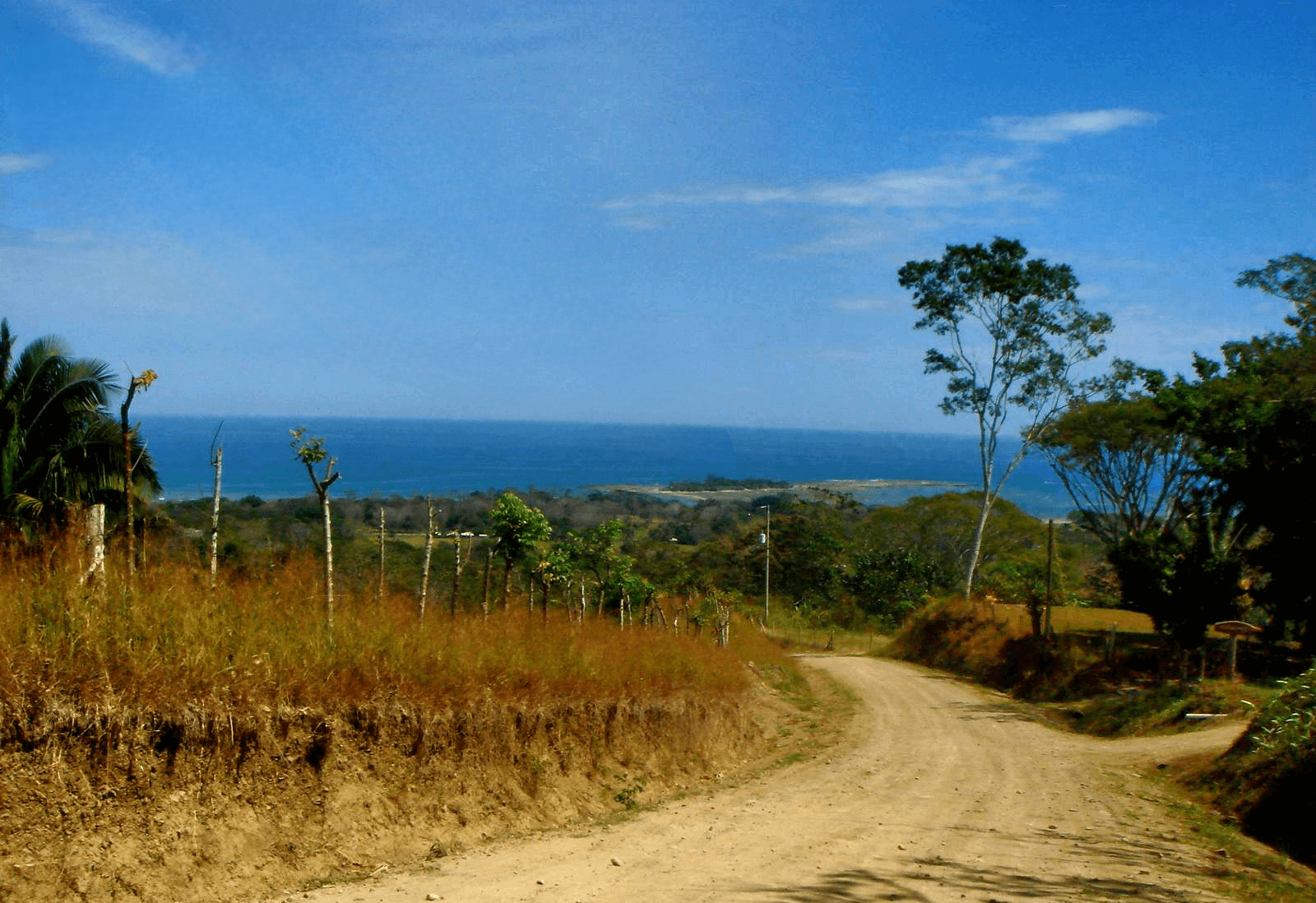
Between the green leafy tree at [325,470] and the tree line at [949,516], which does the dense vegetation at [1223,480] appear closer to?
the tree line at [949,516]

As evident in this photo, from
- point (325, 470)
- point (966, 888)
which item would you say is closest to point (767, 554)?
point (325, 470)

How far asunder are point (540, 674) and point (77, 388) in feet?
35.3

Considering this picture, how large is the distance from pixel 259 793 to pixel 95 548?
2.62 meters

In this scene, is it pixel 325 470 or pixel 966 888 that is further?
pixel 325 470

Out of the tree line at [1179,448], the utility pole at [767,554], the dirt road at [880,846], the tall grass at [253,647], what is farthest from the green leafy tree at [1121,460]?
the tall grass at [253,647]

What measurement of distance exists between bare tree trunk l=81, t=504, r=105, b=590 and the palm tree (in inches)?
250

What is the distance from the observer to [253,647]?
25.3 ft

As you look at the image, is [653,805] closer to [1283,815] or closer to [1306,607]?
[1283,815]

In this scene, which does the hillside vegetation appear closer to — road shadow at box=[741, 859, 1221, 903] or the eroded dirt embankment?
the eroded dirt embankment

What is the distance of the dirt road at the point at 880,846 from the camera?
732cm

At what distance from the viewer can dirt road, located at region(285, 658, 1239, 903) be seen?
7324 millimetres

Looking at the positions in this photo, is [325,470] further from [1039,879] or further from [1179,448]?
[1179,448]

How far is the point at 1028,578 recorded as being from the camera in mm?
39844

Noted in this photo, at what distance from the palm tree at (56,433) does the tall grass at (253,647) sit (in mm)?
7497
